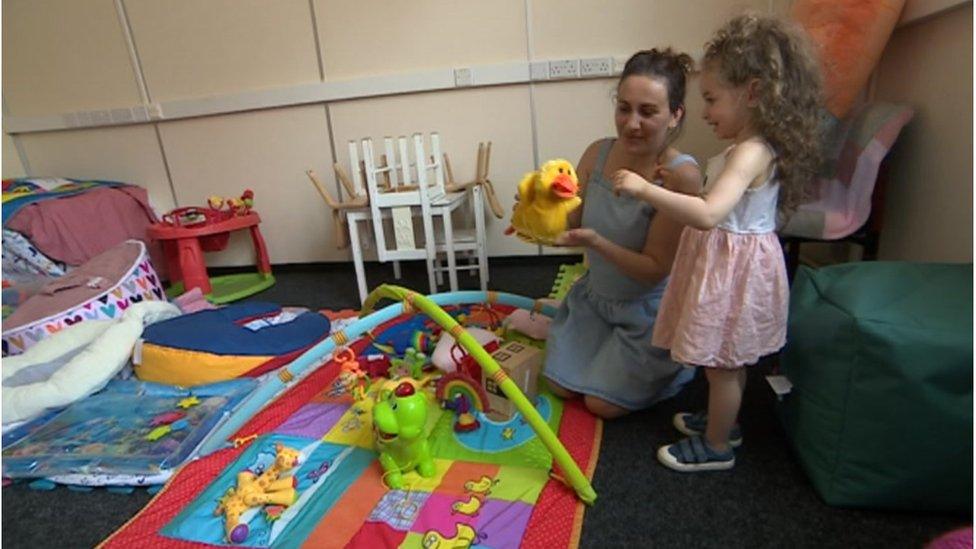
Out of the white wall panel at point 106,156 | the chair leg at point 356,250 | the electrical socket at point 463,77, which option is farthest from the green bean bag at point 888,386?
the white wall panel at point 106,156

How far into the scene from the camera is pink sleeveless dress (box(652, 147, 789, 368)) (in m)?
1.04

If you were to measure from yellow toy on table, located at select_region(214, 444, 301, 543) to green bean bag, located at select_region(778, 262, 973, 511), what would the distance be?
1.08 m

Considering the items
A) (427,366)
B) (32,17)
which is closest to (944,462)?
(427,366)

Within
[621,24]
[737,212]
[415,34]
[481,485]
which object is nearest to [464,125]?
[415,34]

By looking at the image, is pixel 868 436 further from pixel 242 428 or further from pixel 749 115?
pixel 242 428

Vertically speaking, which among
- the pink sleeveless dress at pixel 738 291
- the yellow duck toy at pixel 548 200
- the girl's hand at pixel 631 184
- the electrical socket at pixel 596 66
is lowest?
the pink sleeveless dress at pixel 738 291

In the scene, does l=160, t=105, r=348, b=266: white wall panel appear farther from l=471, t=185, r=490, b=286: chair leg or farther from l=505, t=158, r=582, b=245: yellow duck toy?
l=505, t=158, r=582, b=245: yellow duck toy

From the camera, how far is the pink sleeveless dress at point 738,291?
104 centimetres

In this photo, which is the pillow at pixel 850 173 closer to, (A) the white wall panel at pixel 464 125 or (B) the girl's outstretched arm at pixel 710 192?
(B) the girl's outstretched arm at pixel 710 192

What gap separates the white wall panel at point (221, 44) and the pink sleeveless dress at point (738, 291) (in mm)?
2232

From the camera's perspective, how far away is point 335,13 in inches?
99.2

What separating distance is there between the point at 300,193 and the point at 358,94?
625mm

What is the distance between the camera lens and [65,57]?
9.47 feet

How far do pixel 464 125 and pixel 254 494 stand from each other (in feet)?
6.29
